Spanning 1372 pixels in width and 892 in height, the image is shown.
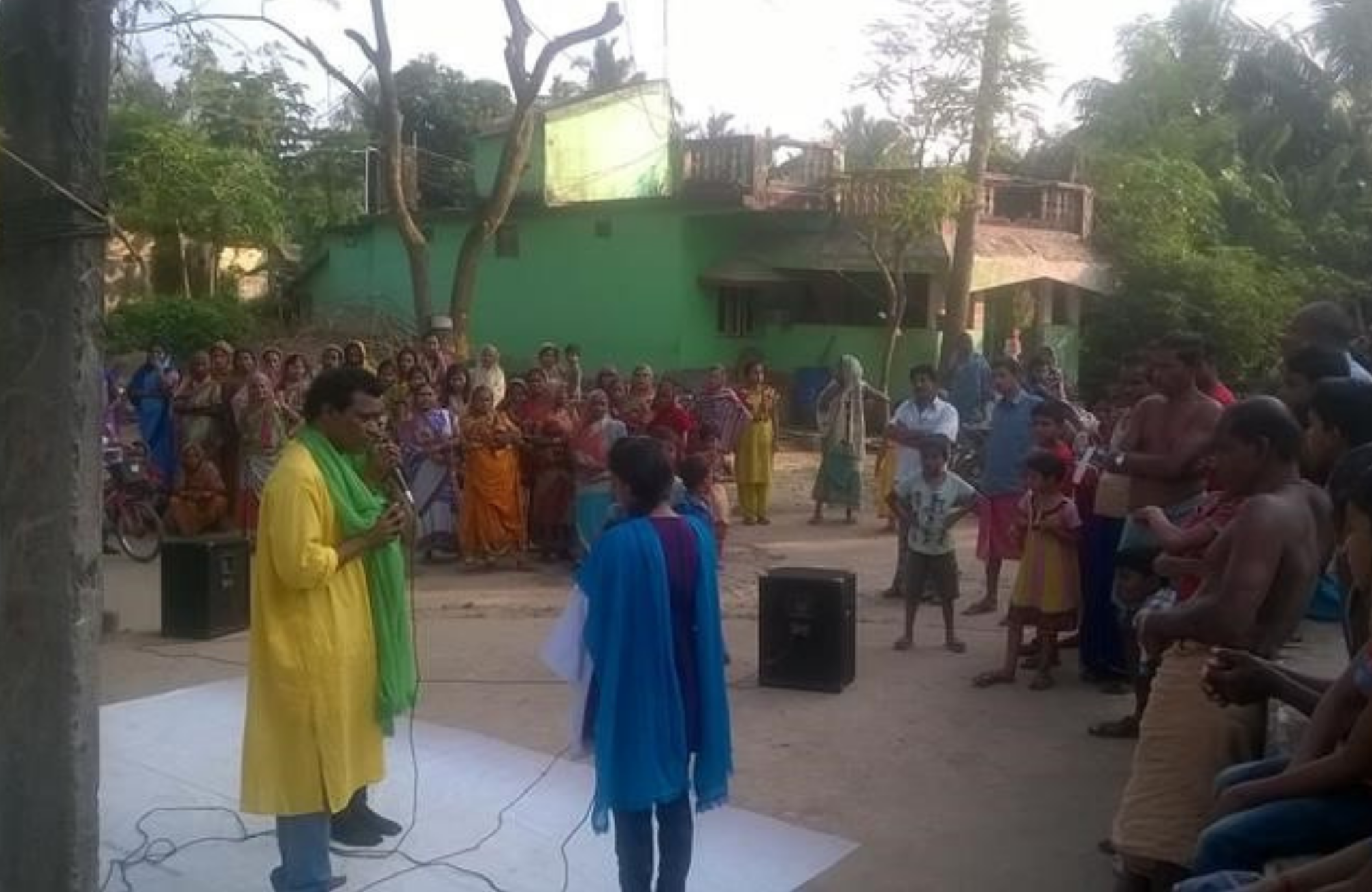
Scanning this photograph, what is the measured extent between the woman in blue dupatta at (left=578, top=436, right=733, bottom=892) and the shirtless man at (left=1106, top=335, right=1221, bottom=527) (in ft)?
9.02

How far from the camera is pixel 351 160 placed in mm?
29859

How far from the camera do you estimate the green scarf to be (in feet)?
13.4

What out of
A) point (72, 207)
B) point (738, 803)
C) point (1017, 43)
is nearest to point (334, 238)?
point (1017, 43)

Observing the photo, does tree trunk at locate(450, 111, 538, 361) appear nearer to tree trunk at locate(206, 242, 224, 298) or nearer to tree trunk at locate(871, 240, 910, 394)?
tree trunk at locate(871, 240, 910, 394)

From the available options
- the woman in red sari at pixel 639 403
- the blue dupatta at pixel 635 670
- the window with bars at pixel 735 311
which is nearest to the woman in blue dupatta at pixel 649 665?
the blue dupatta at pixel 635 670

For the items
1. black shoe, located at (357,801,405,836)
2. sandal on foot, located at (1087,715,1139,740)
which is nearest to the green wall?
sandal on foot, located at (1087,715,1139,740)

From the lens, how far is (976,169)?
1931 centimetres

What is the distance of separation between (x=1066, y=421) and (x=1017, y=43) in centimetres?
1182

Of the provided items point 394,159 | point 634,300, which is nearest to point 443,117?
point 634,300

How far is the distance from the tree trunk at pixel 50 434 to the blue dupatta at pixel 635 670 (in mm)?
1371

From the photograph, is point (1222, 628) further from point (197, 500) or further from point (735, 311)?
point (735, 311)

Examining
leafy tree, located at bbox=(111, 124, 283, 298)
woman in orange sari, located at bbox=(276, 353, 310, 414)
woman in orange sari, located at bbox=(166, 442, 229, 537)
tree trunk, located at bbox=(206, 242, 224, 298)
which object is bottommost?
woman in orange sari, located at bbox=(166, 442, 229, 537)

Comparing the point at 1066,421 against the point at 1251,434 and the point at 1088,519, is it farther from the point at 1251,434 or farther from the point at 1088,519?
the point at 1251,434

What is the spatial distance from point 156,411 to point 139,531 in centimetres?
193
